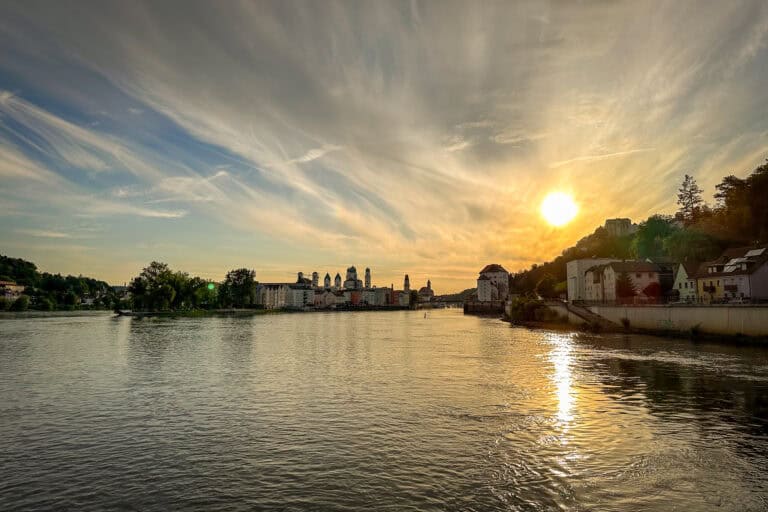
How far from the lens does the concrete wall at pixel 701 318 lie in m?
53.0

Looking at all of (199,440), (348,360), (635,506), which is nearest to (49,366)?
(348,360)

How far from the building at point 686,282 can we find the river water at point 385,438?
5097 centimetres

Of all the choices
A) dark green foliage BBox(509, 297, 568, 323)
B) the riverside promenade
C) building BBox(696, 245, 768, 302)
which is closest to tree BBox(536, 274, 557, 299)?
dark green foliage BBox(509, 297, 568, 323)

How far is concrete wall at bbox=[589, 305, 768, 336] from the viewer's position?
5304cm

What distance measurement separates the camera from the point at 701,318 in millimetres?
61938

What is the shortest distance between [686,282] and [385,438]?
8853cm

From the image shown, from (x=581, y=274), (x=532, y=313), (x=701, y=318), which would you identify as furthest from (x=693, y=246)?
(x=581, y=274)

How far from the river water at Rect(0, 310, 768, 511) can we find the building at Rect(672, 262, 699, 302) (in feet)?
167

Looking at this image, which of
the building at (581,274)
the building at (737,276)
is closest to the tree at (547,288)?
the building at (581,274)

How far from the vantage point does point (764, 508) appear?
1335 cm

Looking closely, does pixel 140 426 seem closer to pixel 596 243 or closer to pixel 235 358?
pixel 235 358

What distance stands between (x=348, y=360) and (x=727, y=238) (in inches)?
3228

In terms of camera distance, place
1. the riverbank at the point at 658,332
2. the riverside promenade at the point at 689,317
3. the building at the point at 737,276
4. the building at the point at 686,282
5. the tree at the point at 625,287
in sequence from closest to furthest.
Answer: the riverside promenade at the point at 689,317, the riverbank at the point at 658,332, the building at the point at 737,276, the building at the point at 686,282, the tree at the point at 625,287

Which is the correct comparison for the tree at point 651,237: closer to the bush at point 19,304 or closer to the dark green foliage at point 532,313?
the dark green foliage at point 532,313
